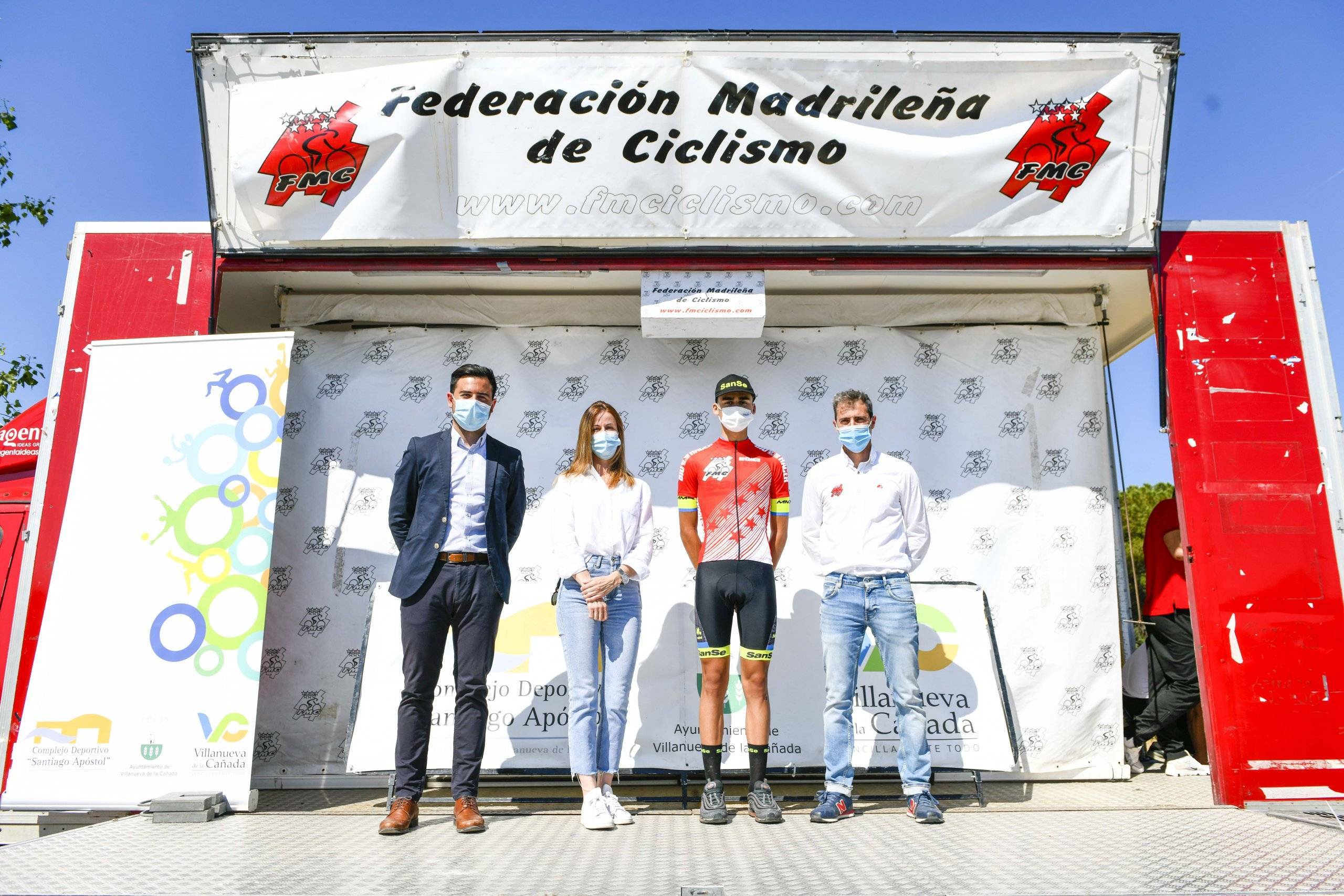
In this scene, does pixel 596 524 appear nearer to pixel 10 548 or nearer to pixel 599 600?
pixel 599 600

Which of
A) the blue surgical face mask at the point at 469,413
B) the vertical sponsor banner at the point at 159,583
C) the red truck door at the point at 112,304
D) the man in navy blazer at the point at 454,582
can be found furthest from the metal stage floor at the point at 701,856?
the red truck door at the point at 112,304

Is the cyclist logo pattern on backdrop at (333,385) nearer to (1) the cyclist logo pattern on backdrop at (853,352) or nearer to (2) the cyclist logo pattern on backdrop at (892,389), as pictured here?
(1) the cyclist logo pattern on backdrop at (853,352)

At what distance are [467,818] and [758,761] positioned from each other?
134 centimetres

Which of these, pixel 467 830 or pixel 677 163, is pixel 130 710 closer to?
pixel 467 830

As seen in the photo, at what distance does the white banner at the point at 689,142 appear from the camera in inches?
197

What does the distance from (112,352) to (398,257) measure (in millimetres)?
1647

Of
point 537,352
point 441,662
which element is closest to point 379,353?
point 537,352

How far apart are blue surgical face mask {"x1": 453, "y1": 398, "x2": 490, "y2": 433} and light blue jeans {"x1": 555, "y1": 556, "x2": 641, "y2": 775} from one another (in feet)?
2.75

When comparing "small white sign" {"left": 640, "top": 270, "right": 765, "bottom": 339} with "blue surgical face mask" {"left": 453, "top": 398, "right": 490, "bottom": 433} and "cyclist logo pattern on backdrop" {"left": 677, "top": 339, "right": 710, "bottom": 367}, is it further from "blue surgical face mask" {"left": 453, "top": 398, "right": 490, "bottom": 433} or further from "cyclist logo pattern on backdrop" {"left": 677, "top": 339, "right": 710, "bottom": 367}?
"blue surgical face mask" {"left": 453, "top": 398, "right": 490, "bottom": 433}

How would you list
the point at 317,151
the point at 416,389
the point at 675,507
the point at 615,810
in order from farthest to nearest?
the point at 416,389, the point at 675,507, the point at 317,151, the point at 615,810

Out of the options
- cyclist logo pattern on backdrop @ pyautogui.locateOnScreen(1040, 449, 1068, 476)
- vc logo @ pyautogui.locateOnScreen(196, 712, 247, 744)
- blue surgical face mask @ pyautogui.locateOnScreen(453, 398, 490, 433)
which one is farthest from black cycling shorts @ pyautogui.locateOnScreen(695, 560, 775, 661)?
cyclist logo pattern on backdrop @ pyautogui.locateOnScreen(1040, 449, 1068, 476)

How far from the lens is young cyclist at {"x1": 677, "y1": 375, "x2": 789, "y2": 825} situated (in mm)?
4180

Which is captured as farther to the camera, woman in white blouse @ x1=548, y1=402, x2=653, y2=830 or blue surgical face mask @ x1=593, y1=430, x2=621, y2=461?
blue surgical face mask @ x1=593, y1=430, x2=621, y2=461

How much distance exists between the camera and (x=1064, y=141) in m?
5.04
